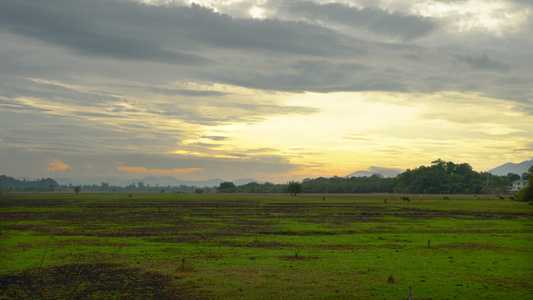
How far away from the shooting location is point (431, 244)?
30016 millimetres

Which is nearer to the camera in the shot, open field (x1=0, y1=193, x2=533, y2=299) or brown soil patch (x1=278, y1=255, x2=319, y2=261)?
open field (x1=0, y1=193, x2=533, y2=299)

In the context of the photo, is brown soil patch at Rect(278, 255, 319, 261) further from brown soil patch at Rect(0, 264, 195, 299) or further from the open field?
brown soil patch at Rect(0, 264, 195, 299)

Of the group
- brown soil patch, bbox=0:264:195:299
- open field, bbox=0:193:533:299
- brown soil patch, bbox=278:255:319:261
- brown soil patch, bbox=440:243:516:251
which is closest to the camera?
brown soil patch, bbox=0:264:195:299

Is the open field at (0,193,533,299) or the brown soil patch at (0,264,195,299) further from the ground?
the open field at (0,193,533,299)

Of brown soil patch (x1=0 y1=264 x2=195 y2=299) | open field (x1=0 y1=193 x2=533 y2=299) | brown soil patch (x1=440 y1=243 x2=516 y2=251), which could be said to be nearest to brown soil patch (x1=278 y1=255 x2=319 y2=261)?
open field (x1=0 y1=193 x2=533 y2=299)

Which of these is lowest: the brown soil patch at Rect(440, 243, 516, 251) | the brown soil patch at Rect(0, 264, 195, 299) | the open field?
the brown soil patch at Rect(0, 264, 195, 299)

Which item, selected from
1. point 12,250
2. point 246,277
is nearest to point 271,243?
point 246,277

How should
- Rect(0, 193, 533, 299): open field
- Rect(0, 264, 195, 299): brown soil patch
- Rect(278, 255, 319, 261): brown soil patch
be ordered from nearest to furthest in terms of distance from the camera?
1. Rect(0, 264, 195, 299): brown soil patch
2. Rect(0, 193, 533, 299): open field
3. Rect(278, 255, 319, 261): brown soil patch

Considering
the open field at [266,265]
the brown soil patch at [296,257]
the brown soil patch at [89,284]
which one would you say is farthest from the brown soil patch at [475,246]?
the brown soil patch at [89,284]

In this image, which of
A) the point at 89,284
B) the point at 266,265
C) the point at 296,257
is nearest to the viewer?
the point at 89,284

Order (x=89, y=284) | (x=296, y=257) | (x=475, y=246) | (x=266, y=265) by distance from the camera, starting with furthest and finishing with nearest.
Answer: (x=475, y=246), (x=296, y=257), (x=266, y=265), (x=89, y=284)

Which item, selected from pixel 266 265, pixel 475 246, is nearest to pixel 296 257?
pixel 266 265

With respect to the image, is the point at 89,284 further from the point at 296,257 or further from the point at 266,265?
the point at 296,257

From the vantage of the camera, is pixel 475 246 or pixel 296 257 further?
pixel 475 246
